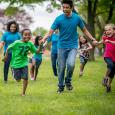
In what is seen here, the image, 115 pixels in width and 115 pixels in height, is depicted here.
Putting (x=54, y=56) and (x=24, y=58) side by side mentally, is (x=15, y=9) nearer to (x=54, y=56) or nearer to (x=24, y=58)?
(x=54, y=56)

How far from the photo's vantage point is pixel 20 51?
11891mm

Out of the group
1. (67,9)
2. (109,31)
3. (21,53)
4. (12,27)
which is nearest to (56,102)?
(21,53)

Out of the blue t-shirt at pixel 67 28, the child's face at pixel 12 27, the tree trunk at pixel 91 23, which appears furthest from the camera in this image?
the tree trunk at pixel 91 23

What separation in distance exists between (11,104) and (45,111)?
1.15 m

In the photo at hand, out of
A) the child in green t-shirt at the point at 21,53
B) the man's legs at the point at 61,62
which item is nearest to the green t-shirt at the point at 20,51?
the child in green t-shirt at the point at 21,53

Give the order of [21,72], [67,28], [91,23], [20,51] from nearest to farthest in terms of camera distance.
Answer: [67,28]
[20,51]
[21,72]
[91,23]

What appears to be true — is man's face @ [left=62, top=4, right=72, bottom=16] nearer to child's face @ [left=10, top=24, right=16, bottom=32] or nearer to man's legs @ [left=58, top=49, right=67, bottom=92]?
man's legs @ [left=58, top=49, right=67, bottom=92]

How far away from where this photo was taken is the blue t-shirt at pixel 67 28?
462 inches

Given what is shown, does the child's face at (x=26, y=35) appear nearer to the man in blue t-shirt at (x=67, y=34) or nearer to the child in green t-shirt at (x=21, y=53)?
the child in green t-shirt at (x=21, y=53)

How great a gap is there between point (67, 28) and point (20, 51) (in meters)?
1.21

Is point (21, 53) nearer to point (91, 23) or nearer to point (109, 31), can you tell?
point (109, 31)

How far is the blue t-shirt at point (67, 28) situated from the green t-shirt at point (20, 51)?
715 mm

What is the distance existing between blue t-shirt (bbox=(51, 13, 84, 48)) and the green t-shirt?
0.71 metres

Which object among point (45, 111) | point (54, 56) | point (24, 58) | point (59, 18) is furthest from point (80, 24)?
point (54, 56)
